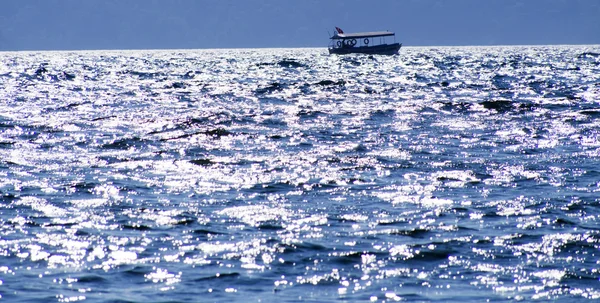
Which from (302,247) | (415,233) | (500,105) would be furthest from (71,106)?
(302,247)

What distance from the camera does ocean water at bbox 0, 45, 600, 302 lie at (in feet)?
38.0

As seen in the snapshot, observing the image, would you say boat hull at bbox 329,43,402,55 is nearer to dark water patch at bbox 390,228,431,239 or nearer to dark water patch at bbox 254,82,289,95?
dark water patch at bbox 254,82,289,95

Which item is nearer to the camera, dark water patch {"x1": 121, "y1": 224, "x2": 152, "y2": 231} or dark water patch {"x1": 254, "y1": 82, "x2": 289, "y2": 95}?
dark water patch {"x1": 121, "y1": 224, "x2": 152, "y2": 231}

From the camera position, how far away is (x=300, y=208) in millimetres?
16766

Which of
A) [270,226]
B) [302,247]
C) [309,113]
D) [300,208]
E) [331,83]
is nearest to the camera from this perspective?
[302,247]

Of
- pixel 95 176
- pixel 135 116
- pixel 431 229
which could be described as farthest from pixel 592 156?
pixel 135 116

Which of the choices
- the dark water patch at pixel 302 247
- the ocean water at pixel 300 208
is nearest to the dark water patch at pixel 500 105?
the ocean water at pixel 300 208

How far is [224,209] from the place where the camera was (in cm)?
1656

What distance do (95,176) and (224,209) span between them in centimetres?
526

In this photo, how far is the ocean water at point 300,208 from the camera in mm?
11578

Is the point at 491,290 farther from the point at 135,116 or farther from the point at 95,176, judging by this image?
the point at 135,116

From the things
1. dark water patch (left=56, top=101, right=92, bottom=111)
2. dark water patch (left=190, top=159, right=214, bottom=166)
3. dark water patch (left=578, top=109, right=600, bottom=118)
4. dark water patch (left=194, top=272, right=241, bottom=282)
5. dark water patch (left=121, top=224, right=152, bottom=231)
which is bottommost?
dark water patch (left=194, top=272, right=241, bottom=282)

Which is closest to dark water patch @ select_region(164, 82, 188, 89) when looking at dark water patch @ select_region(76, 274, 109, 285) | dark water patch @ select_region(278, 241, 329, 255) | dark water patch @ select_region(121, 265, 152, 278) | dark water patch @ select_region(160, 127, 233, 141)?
dark water patch @ select_region(160, 127, 233, 141)

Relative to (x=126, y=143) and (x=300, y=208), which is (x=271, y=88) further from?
(x=300, y=208)
